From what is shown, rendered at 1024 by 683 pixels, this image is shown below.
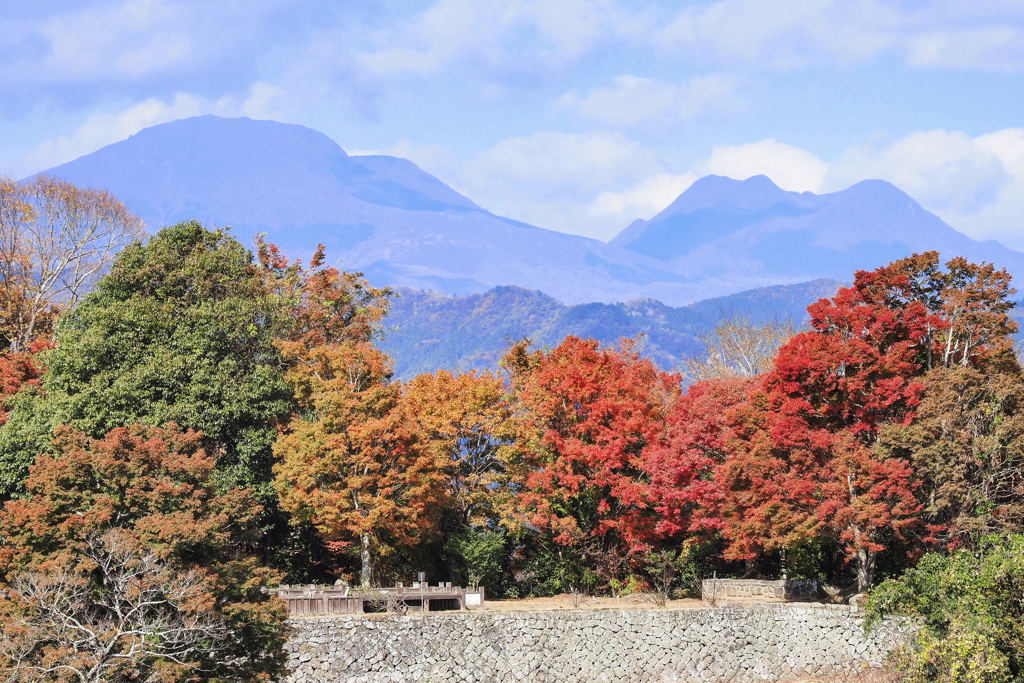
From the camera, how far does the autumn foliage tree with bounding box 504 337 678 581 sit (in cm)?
3491

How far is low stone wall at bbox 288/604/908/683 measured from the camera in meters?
29.6

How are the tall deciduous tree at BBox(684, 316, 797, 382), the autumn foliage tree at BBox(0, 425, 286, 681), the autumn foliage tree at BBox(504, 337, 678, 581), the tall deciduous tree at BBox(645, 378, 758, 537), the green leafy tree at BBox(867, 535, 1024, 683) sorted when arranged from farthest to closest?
1. the tall deciduous tree at BBox(684, 316, 797, 382)
2. the autumn foliage tree at BBox(504, 337, 678, 581)
3. the tall deciduous tree at BBox(645, 378, 758, 537)
4. the green leafy tree at BBox(867, 535, 1024, 683)
5. the autumn foliage tree at BBox(0, 425, 286, 681)

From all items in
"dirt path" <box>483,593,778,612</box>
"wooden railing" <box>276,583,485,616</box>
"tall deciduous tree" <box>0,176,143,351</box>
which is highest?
"tall deciduous tree" <box>0,176,143,351</box>

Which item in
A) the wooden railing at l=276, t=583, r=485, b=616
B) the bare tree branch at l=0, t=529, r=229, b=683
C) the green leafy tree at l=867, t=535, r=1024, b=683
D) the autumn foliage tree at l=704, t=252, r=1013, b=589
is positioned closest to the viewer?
the bare tree branch at l=0, t=529, r=229, b=683

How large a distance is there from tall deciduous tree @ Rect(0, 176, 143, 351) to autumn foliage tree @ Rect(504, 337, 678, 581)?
2400 cm

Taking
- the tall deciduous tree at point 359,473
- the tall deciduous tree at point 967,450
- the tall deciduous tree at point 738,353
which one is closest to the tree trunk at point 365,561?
the tall deciduous tree at point 359,473

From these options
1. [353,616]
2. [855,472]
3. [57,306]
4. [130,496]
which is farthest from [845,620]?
[57,306]

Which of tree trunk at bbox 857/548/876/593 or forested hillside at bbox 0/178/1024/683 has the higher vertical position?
forested hillside at bbox 0/178/1024/683

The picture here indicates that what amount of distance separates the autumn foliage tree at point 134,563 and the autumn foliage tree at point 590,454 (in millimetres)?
13303

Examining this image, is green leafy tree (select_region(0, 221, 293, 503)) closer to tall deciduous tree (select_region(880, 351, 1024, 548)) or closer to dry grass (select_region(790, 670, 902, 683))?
dry grass (select_region(790, 670, 902, 683))

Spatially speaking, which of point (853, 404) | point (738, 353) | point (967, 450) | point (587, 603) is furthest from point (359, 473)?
point (738, 353)

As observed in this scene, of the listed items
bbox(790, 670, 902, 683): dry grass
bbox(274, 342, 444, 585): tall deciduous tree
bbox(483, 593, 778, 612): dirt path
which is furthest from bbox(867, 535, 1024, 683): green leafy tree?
bbox(274, 342, 444, 585): tall deciduous tree

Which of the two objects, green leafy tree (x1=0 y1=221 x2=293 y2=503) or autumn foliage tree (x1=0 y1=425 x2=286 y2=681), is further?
green leafy tree (x1=0 y1=221 x2=293 y2=503)

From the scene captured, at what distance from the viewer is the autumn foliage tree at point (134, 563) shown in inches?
785
